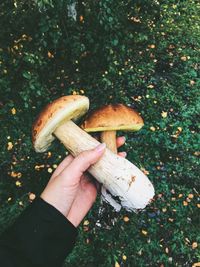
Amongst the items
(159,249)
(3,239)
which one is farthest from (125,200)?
(159,249)

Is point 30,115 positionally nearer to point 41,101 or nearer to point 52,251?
point 41,101

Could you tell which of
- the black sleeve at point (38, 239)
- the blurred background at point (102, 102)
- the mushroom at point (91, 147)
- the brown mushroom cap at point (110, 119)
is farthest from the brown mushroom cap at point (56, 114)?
the blurred background at point (102, 102)

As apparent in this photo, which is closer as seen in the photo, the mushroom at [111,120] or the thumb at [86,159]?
the thumb at [86,159]

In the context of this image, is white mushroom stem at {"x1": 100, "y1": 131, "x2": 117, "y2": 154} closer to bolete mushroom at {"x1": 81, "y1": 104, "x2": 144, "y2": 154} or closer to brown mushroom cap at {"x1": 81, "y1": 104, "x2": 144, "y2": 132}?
bolete mushroom at {"x1": 81, "y1": 104, "x2": 144, "y2": 154}

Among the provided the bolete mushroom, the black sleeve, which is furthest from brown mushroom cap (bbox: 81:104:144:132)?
the black sleeve

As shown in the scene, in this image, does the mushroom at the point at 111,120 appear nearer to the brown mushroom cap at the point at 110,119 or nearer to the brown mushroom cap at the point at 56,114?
the brown mushroom cap at the point at 110,119

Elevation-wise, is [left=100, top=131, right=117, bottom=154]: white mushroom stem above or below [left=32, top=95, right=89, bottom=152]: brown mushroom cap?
below
